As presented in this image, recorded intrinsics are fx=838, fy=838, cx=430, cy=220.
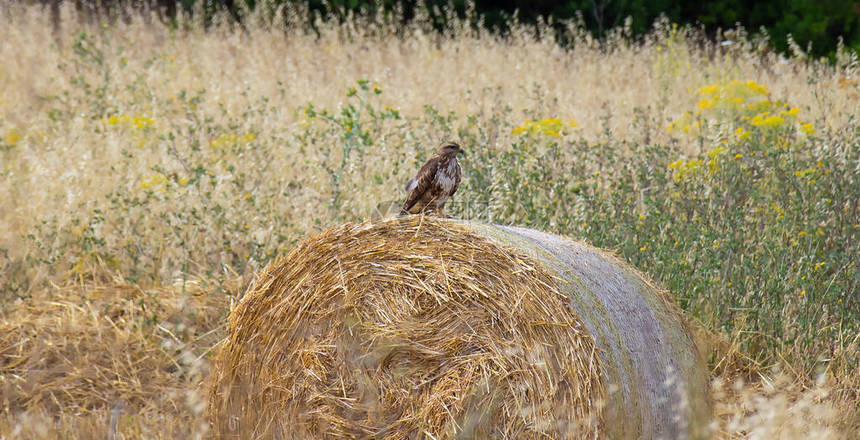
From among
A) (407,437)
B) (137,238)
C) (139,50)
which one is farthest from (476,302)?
(139,50)

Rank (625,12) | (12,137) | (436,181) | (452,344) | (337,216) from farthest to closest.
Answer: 1. (625,12)
2. (12,137)
3. (337,216)
4. (436,181)
5. (452,344)

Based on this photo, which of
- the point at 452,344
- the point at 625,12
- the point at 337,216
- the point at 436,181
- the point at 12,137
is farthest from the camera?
the point at 625,12

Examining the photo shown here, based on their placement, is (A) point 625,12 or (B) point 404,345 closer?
(B) point 404,345

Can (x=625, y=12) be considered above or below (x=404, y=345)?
below

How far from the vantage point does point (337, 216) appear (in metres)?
5.48

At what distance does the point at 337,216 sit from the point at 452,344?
2.23m

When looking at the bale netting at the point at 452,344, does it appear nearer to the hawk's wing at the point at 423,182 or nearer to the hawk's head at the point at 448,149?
the hawk's wing at the point at 423,182

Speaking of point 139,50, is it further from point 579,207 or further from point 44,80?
point 579,207

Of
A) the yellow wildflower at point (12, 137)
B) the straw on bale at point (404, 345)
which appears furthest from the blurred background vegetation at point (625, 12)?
the straw on bale at point (404, 345)

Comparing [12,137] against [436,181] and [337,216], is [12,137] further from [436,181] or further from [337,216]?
[436,181]

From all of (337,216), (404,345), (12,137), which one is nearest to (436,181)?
(404,345)

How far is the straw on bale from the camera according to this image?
3209 millimetres

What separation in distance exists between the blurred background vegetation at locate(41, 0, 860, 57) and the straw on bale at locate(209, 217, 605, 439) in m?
9.52

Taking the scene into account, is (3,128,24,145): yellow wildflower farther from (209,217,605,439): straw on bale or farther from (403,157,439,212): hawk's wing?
(403,157,439,212): hawk's wing
